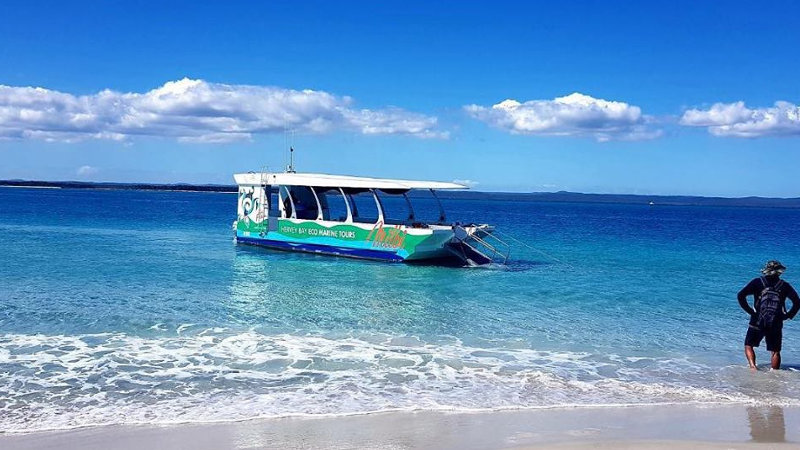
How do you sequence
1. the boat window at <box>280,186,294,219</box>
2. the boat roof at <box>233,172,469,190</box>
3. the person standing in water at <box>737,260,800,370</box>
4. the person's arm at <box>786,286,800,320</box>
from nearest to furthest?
the person's arm at <box>786,286,800,320</box> → the person standing in water at <box>737,260,800,370</box> → the boat roof at <box>233,172,469,190</box> → the boat window at <box>280,186,294,219</box>

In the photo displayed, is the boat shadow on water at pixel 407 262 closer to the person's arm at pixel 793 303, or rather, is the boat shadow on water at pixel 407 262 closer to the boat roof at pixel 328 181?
the boat roof at pixel 328 181

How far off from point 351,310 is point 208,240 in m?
20.8

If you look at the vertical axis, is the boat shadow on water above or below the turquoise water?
above

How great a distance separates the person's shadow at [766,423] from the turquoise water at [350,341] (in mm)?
415

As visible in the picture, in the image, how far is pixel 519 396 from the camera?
8.57 meters

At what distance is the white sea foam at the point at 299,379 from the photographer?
788 centimetres

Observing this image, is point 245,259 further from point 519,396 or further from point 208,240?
point 519,396

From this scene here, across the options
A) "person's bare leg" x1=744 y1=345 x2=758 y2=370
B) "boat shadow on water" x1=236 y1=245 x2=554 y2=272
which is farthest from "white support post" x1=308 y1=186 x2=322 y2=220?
"person's bare leg" x1=744 y1=345 x2=758 y2=370

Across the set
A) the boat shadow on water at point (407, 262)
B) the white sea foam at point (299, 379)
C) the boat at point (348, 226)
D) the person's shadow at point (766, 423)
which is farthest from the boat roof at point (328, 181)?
the person's shadow at point (766, 423)

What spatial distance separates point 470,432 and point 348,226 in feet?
59.1

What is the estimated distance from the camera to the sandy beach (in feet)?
21.8

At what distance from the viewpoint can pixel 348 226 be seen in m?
24.8

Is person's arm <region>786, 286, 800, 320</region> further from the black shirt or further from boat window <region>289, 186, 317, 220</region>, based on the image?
boat window <region>289, 186, 317, 220</region>

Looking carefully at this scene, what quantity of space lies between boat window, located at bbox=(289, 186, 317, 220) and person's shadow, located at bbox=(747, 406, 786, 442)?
20.5 metres
